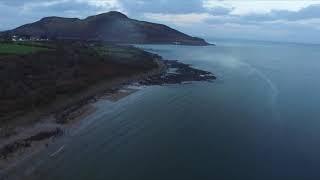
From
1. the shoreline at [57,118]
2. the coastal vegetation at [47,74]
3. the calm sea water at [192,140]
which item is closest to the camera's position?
the calm sea water at [192,140]

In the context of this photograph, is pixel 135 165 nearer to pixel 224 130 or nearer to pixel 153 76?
pixel 224 130

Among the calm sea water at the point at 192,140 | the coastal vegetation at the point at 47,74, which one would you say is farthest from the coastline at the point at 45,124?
the calm sea water at the point at 192,140

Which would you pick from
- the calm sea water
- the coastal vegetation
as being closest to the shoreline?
the coastal vegetation

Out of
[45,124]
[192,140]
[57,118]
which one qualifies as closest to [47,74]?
[57,118]

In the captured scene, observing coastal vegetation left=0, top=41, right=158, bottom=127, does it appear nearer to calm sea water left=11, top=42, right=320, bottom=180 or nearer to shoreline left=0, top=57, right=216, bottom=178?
shoreline left=0, top=57, right=216, bottom=178

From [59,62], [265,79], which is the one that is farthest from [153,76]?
[265,79]

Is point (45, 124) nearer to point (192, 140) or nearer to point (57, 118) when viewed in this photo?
point (57, 118)

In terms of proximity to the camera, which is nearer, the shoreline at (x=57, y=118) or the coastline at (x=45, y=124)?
the coastline at (x=45, y=124)

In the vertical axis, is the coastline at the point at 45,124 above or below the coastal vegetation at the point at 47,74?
below

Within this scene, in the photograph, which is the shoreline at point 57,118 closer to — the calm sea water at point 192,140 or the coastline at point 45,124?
the coastline at point 45,124
